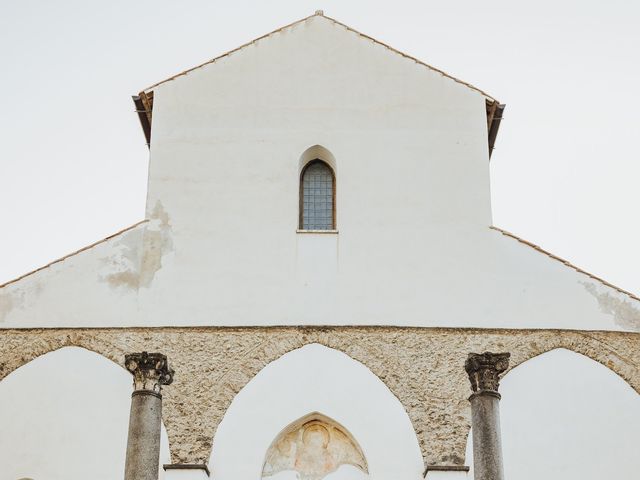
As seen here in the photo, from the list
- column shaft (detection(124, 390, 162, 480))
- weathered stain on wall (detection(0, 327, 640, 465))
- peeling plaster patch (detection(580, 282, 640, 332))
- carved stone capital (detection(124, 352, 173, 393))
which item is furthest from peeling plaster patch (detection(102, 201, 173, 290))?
peeling plaster patch (detection(580, 282, 640, 332))

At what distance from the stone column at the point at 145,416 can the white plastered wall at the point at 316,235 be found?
126 inches

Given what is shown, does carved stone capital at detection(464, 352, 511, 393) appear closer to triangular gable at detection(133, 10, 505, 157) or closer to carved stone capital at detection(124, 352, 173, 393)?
carved stone capital at detection(124, 352, 173, 393)

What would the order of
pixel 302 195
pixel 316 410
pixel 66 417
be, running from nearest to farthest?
pixel 66 417 < pixel 316 410 < pixel 302 195

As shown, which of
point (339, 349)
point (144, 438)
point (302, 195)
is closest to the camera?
point (144, 438)

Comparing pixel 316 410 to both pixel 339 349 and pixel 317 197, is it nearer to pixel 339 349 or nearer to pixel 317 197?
pixel 339 349

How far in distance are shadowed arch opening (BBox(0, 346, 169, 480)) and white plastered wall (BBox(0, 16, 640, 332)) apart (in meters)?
0.72

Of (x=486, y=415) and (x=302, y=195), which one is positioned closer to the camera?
(x=486, y=415)

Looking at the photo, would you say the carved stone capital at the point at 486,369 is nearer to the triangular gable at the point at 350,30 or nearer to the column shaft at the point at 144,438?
the column shaft at the point at 144,438

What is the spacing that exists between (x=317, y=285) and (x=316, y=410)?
6.24 ft

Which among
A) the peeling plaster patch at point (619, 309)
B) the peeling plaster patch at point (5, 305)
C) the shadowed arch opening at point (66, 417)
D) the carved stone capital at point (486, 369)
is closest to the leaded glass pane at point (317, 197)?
the shadowed arch opening at point (66, 417)

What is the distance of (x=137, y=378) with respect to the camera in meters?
12.1

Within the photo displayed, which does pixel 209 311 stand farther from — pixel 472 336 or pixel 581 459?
pixel 581 459

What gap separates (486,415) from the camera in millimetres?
12133

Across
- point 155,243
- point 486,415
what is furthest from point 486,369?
point 155,243
